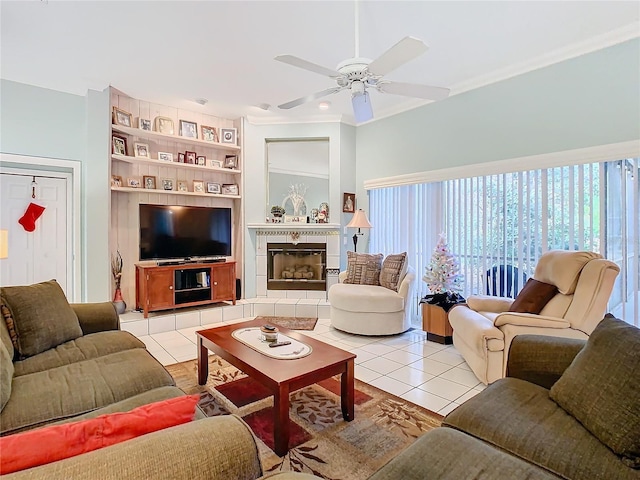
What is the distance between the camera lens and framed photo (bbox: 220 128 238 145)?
512 cm

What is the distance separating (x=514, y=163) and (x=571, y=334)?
1828 mm

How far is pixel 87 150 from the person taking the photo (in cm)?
407

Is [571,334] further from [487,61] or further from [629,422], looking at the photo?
[487,61]

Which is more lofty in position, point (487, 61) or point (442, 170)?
point (487, 61)

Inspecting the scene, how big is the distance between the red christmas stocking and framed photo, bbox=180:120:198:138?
74.2 inches

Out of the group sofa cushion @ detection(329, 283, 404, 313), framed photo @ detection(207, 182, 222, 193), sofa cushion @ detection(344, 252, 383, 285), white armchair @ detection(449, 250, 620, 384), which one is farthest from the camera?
framed photo @ detection(207, 182, 222, 193)

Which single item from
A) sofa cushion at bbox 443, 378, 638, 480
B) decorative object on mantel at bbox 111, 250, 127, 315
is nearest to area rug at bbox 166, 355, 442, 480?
sofa cushion at bbox 443, 378, 638, 480

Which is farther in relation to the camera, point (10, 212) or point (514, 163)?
point (10, 212)

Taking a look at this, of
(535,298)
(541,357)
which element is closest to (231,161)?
(535,298)

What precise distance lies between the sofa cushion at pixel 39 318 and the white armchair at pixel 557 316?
286 cm

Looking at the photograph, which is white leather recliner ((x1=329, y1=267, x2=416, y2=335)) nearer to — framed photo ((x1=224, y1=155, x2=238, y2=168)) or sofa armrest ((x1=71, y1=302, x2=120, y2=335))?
sofa armrest ((x1=71, y1=302, x2=120, y2=335))

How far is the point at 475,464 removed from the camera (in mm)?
1155

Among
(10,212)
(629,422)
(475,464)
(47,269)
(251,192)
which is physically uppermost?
(251,192)

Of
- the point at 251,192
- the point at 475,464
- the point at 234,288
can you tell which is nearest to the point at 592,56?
the point at 475,464
